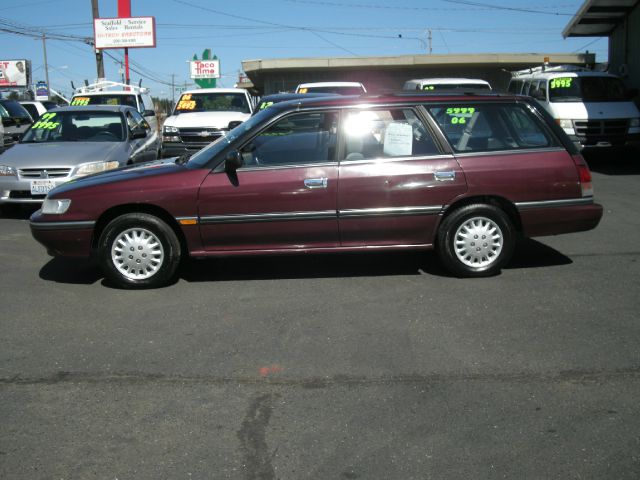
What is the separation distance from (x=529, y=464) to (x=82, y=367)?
2.74 metres

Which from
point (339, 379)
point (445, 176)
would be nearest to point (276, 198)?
point (445, 176)

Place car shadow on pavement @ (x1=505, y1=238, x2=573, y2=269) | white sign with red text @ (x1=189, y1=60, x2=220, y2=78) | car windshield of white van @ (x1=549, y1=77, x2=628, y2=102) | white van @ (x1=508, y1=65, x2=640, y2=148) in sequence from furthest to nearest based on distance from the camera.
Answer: white sign with red text @ (x1=189, y1=60, x2=220, y2=78)
car windshield of white van @ (x1=549, y1=77, x2=628, y2=102)
white van @ (x1=508, y1=65, x2=640, y2=148)
car shadow on pavement @ (x1=505, y1=238, x2=573, y2=269)

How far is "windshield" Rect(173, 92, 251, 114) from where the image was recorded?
15.4m

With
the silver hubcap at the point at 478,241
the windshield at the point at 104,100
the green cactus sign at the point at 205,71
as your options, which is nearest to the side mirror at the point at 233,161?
the silver hubcap at the point at 478,241

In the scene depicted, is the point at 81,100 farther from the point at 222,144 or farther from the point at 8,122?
the point at 222,144

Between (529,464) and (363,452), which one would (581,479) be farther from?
(363,452)

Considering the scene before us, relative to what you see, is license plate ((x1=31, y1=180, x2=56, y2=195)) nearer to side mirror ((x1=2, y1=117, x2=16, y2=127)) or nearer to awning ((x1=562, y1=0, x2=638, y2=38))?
side mirror ((x1=2, y1=117, x2=16, y2=127))

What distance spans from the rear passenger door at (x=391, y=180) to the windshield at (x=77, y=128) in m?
5.61

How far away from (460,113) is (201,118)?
9.06 metres

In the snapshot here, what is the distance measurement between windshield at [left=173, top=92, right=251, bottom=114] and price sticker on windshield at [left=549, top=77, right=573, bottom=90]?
6.88m

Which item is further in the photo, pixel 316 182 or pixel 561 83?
pixel 561 83

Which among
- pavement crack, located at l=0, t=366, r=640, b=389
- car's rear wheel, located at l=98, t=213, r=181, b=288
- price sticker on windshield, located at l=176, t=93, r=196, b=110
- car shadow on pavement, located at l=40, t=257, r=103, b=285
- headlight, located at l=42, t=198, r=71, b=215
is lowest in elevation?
pavement crack, located at l=0, t=366, r=640, b=389

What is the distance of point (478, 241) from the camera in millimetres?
6086

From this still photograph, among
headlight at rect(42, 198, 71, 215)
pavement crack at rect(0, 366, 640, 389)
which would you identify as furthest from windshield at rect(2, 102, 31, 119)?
pavement crack at rect(0, 366, 640, 389)
